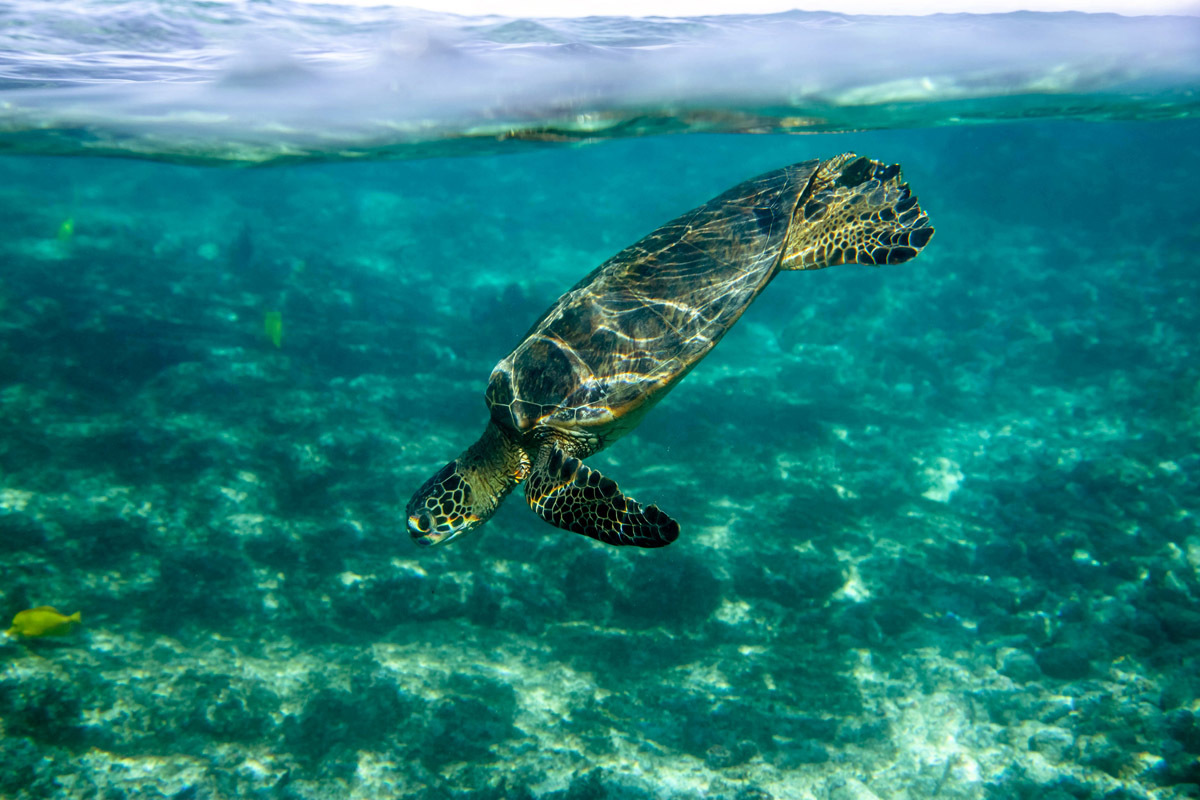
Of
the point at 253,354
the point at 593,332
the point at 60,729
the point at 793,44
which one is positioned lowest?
the point at 60,729

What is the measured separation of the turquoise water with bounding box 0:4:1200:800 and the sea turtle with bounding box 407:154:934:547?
2742 millimetres

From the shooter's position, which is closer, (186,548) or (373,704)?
(373,704)

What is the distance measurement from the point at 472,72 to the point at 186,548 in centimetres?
924

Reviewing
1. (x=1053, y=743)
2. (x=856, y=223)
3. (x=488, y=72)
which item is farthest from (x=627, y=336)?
(x=488, y=72)

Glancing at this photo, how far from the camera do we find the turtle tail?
5.81 m

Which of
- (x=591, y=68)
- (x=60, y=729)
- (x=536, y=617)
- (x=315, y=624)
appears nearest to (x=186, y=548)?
(x=315, y=624)

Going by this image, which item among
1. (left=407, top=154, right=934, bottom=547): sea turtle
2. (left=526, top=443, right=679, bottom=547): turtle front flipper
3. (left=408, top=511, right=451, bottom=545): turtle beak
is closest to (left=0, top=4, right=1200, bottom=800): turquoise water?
(left=408, top=511, right=451, bottom=545): turtle beak

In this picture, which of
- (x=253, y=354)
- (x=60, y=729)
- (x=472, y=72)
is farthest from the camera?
(x=253, y=354)

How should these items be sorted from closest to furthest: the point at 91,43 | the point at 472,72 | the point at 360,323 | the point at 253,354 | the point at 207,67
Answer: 1. the point at 91,43
2. the point at 207,67
3. the point at 472,72
4. the point at 253,354
5. the point at 360,323

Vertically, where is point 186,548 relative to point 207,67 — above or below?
below

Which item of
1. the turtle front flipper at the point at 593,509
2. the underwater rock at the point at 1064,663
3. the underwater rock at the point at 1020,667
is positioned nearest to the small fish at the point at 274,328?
the turtle front flipper at the point at 593,509

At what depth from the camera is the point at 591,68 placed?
10430 millimetres

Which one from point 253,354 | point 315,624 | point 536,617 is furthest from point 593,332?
point 253,354

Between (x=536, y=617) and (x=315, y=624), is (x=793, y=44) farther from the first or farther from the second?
(x=315, y=624)
